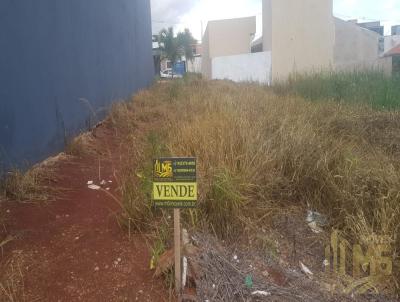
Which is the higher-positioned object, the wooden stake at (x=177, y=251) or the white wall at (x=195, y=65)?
the white wall at (x=195, y=65)

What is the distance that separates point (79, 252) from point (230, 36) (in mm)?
24782

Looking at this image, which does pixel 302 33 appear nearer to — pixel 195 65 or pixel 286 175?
pixel 286 175

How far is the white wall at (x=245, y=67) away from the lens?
16.2 m

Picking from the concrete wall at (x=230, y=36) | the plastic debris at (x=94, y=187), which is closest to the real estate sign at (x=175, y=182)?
the plastic debris at (x=94, y=187)

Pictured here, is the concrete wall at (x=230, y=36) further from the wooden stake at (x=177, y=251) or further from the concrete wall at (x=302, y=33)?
the wooden stake at (x=177, y=251)

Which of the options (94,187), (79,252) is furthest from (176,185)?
(94,187)

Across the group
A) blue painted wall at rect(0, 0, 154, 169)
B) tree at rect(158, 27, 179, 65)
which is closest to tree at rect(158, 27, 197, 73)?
tree at rect(158, 27, 179, 65)

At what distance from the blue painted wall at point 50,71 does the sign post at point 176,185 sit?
1778 millimetres

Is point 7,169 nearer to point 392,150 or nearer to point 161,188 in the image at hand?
point 161,188

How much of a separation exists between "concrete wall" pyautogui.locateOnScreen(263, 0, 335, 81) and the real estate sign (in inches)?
547

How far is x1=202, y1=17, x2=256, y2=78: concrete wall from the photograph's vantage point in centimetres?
2466

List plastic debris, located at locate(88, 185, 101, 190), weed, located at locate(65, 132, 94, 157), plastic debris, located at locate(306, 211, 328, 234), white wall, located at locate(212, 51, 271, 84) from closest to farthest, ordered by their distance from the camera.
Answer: plastic debris, located at locate(306, 211, 328, 234), plastic debris, located at locate(88, 185, 101, 190), weed, located at locate(65, 132, 94, 157), white wall, located at locate(212, 51, 271, 84)

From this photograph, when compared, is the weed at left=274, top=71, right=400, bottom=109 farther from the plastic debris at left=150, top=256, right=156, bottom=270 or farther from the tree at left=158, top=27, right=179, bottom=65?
the tree at left=158, top=27, right=179, bottom=65

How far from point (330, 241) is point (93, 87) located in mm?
4199
